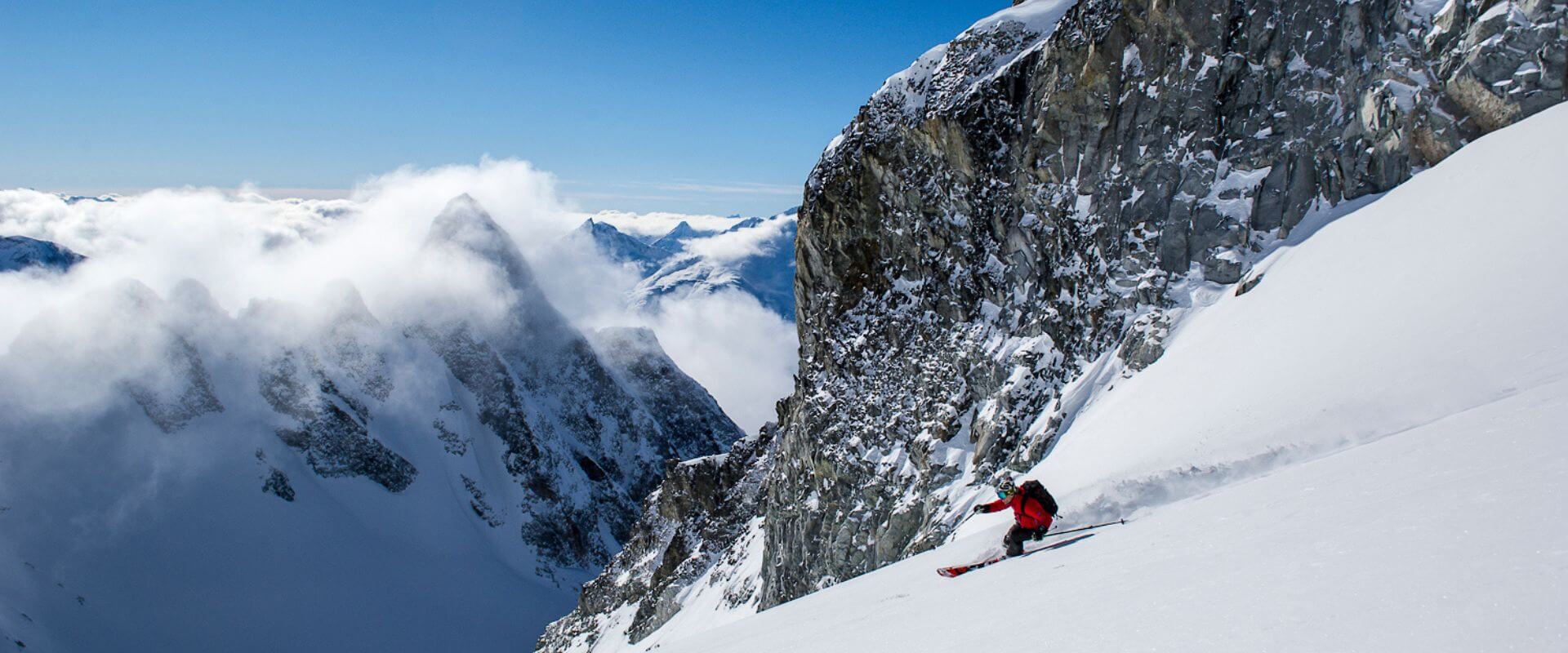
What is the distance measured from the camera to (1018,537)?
11.0 metres

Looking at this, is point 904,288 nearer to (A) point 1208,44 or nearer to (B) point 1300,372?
(A) point 1208,44

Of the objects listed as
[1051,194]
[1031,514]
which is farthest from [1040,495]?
[1051,194]

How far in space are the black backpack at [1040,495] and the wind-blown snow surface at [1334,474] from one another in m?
0.64

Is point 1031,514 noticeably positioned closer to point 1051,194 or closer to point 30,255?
point 1051,194

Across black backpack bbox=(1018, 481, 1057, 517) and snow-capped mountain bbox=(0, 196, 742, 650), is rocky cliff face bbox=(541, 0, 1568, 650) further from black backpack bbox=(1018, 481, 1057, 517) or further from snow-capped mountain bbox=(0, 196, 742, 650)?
snow-capped mountain bbox=(0, 196, 742, 650)

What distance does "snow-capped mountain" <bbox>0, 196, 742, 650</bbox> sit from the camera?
81.0 metres

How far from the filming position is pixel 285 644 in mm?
82000

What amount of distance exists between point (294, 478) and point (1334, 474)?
113051 mm

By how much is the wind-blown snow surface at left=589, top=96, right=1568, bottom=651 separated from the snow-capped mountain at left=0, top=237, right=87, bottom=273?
20473 centimetres

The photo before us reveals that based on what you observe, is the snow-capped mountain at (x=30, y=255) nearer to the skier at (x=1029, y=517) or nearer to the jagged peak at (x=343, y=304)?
the jagged peak at (x=343, y=304)

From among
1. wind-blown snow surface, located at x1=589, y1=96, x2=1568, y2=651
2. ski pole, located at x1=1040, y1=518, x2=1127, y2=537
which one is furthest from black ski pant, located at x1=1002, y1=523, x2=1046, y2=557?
wind-blown snow surface, located at x1=589, y1=96, x2=1568, y2=651

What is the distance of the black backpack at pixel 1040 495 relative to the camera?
1098cm

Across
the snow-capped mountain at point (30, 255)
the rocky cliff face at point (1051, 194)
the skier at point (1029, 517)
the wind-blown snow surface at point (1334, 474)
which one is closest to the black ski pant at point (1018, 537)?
A: the skier at point (1029, 517)

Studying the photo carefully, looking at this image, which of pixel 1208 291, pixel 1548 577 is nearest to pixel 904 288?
pixel 1208 291
